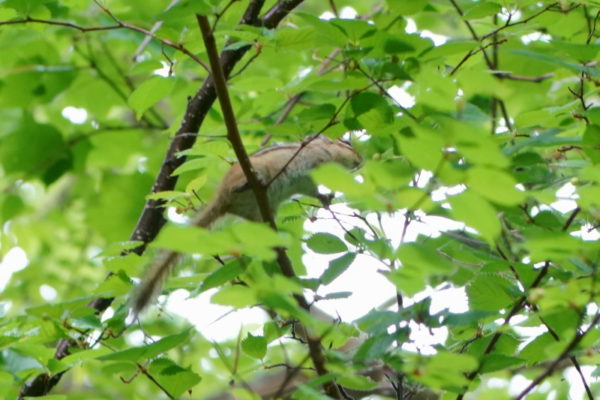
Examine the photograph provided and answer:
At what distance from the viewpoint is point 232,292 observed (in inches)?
40.9

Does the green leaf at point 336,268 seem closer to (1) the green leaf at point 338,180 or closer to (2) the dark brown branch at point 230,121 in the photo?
(2) the dark brown branch at point 230,121

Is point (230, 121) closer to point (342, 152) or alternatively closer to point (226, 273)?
point (226, 273)

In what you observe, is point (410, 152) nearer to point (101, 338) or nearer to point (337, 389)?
point (337, 389)

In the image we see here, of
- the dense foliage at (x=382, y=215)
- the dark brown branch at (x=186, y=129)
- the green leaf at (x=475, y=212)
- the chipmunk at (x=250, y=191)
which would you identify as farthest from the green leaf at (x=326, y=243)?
the dark brown branch at (x=186, y=129)

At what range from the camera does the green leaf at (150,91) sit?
1.75 metres

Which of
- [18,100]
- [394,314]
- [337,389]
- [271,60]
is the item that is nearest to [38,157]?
[18,100]

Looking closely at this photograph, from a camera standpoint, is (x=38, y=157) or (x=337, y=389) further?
(x=38, y=157)

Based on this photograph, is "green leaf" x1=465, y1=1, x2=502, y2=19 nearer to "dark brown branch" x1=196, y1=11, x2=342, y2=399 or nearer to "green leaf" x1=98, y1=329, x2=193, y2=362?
"dark brown branch" x1=196, y1=11, x2=342, y2=399

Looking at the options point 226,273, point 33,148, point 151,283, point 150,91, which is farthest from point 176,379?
point 33,148

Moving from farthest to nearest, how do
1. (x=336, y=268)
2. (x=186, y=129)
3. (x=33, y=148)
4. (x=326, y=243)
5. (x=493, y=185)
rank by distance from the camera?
(x=33, y=148) → (x=186, y=129) → (x=326, y=243) → (x=336, y=268) → (x=493, y=185)

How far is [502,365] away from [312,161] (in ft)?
2.04

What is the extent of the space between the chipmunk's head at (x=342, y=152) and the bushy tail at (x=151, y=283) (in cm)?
43

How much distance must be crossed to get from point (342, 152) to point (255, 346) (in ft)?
1.76

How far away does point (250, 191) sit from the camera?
166 cm
